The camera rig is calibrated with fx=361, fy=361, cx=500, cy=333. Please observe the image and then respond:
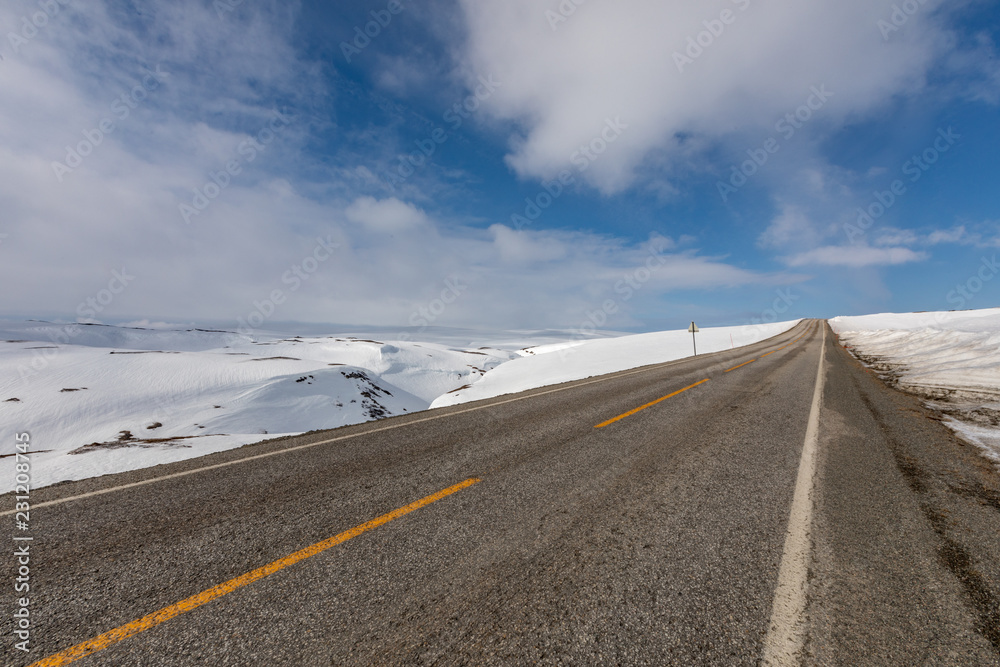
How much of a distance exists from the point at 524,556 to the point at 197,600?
2.23 meters

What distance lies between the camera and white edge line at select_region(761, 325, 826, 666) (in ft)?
6.59

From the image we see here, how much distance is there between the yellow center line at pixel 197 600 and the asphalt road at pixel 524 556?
0.06ft

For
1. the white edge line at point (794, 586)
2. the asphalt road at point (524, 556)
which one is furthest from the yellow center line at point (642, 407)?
the white edge line at point (794, 586)

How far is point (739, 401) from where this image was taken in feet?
27.6

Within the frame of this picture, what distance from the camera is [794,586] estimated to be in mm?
2508

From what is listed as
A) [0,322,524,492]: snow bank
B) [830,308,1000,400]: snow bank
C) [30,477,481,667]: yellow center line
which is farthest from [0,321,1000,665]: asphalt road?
[830,308,1000,400]: snow bank

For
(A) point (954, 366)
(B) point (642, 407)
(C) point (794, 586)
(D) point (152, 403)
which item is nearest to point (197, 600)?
(C) point (794, 586)

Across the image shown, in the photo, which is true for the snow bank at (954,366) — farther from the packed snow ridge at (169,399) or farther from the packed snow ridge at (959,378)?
the packed snow ridge at (169,399)

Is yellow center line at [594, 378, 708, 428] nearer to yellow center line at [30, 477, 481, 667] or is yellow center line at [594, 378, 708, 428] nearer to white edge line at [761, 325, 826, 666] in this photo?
white edge line at [761, 325, 826, 666]

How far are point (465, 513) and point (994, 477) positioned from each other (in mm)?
6199

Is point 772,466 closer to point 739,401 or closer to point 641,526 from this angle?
point 641,526

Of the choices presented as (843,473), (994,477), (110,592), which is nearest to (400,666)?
(110,592)

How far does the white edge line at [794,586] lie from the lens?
6.59ft

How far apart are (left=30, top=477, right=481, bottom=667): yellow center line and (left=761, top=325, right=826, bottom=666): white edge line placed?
2.88 metres
